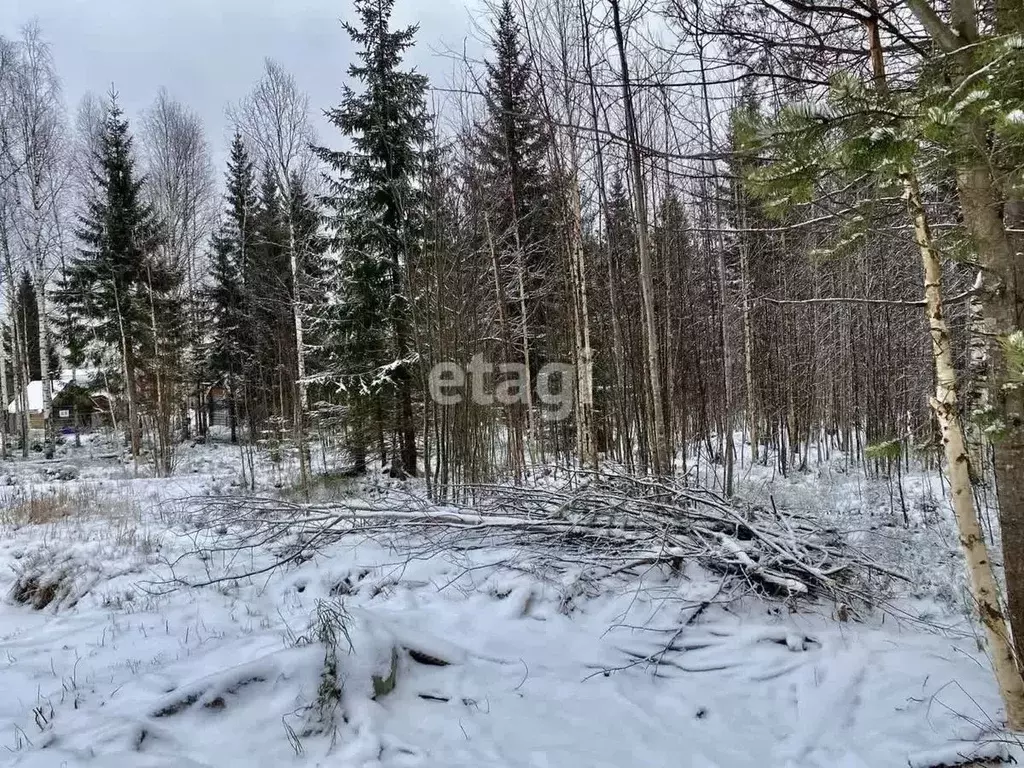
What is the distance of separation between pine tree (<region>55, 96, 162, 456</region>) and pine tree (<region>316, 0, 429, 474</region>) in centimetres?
835

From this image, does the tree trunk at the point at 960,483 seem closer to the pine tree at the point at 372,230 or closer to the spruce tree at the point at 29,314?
the pine tree at the point at 372,230

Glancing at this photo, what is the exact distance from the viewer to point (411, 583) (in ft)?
14.3

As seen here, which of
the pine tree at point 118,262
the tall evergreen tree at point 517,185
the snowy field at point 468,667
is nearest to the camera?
the snowy field at point 468,667

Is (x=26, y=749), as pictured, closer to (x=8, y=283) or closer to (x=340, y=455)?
(x=340, y=455)

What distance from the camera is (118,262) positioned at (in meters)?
17.2

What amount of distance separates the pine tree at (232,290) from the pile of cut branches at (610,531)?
1477 centimetres

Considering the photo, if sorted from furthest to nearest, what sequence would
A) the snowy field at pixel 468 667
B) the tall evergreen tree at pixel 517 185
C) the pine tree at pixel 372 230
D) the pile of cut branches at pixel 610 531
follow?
the pine tree at pixel 372 230 → the tall evergreen tree at pixel 517 185 → the pile of cut branches at pixel 610 531 → the snowy field at pixel 468 667

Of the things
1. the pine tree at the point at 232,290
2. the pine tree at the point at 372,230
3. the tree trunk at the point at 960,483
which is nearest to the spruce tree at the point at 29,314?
the pine tree at the point at 232,290

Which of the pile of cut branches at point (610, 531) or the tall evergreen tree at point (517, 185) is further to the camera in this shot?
the tall evergreen tree at point (517, 185)

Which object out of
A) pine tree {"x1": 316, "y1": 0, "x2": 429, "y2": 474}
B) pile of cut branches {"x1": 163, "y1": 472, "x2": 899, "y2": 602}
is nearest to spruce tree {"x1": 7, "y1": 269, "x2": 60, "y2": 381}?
pine tree {"x1": 316, "y1": 0, "x2": 429, "y2": 474}

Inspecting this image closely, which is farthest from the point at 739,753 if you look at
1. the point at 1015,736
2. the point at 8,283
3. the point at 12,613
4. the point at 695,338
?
the point at 8,283

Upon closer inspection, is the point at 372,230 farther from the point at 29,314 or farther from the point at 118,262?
the point at 29,314

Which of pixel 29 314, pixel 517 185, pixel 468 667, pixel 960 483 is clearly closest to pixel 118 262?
pixel 29 314

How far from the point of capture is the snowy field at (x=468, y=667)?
2404 millimetres
